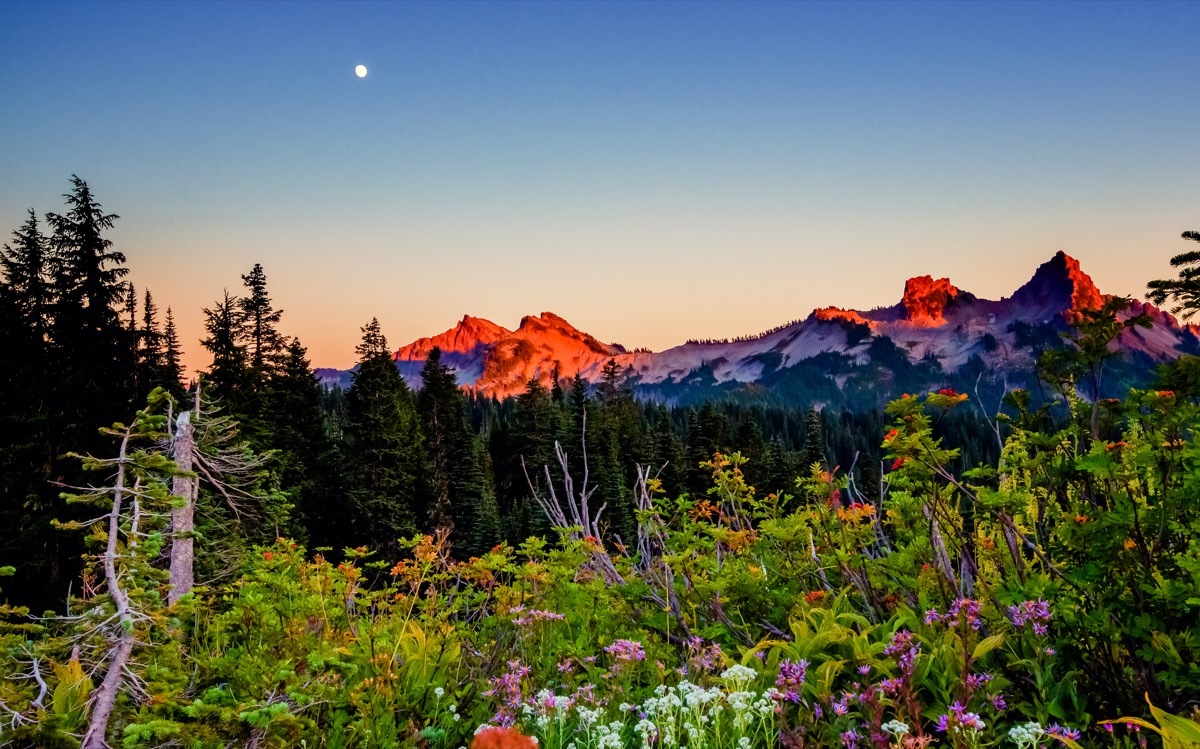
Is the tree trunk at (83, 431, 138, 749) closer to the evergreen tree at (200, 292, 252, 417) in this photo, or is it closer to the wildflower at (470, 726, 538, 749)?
the wildflower at (470, 726, 538, 749)

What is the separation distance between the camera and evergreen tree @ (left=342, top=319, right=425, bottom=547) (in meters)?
39.9

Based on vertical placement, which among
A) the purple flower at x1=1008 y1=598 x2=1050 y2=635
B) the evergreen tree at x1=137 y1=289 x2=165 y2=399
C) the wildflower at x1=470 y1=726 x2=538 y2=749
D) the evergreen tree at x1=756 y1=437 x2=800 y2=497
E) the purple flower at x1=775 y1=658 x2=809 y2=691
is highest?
the evergreen tree at x1=137 y1=289 x2=165 y2=399

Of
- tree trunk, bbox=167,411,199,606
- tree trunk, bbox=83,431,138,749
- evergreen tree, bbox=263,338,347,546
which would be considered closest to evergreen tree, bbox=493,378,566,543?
evergreen tree, bbox=263,338,347,546

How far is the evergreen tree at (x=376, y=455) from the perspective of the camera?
131ft

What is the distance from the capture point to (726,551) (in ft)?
23.2

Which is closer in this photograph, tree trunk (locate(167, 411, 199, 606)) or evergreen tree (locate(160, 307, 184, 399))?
tree trunk (locate(167, 411, 199, 606))

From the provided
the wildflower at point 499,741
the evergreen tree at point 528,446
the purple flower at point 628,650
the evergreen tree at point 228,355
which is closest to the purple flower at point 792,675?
the purple flower at point 628,650

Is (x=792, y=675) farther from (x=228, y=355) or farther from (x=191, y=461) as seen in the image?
(x=228, y=355)

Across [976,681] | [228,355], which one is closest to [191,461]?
[976,681]

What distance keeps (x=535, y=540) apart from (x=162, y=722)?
4.28 meters

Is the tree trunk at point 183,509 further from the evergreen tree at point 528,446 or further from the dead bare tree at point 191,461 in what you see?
the evergreen tree at point 528,446

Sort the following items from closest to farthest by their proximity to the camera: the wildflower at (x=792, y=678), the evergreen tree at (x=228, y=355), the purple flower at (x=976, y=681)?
the purple flower at (x=976, y=681) → the wildflower at (x=792, y=678) → the evergreen tree at (x=228, y=355)

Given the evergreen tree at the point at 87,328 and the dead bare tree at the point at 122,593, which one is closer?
the dead bare tree at the point at 122,593

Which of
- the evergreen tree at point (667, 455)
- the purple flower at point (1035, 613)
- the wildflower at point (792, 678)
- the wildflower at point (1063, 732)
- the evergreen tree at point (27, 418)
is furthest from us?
the evergreen tree at point (667, 455)
